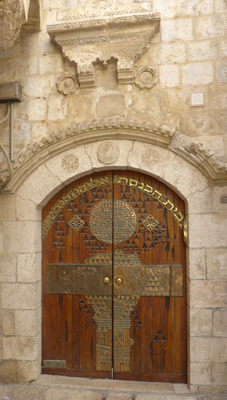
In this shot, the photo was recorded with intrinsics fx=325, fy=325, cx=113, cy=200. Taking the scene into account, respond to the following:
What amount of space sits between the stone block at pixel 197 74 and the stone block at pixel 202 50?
0.07 meters

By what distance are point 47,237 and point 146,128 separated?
4.83ft

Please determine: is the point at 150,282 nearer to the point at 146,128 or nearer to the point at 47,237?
the point at 47,237

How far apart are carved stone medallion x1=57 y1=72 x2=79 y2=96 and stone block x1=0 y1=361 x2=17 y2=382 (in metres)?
2.69

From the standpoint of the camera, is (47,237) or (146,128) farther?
(47,237)

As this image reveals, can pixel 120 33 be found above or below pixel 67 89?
above

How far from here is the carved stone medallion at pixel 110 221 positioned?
323 cm

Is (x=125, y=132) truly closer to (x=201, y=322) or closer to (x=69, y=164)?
(x=69, y=164)

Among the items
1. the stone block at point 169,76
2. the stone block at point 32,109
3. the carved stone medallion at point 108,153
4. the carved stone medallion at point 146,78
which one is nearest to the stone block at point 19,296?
the carved stone medallion at point 108,153

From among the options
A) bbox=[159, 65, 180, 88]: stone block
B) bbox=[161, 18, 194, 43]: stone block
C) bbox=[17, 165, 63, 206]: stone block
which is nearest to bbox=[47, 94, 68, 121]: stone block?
bbox=[17, 165, 63, 206]: stone block

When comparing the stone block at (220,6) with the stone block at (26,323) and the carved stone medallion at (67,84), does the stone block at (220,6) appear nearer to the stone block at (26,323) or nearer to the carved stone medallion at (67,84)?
the carved stone medallion at (67,84)

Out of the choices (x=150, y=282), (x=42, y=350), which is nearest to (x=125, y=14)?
(x=150, y=282)

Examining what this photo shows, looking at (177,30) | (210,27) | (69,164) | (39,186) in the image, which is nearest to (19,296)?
(39,186)

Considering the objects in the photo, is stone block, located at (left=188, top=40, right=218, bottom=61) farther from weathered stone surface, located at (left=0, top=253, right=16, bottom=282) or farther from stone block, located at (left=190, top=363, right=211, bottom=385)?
stone block, located at (left=190, top=363, right=211, bottom=385)

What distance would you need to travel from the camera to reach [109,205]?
10.7 ft
